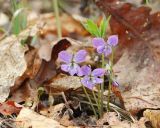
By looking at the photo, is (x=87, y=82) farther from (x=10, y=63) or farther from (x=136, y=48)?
(x=136, y=48)

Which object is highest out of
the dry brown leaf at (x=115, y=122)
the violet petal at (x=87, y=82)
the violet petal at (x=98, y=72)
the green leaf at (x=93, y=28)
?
the green leaf at (x=93, y=28)

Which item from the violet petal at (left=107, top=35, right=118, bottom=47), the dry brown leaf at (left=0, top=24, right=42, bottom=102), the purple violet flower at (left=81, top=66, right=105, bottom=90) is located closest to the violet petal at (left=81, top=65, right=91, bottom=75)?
the purple violet flower at (left=81, top=66, right=105, bottom=90)

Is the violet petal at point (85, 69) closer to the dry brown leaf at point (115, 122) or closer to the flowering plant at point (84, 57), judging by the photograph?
the flowering plant at point (84, 57)

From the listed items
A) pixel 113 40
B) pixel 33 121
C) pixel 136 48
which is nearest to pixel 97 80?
pixel 113 40

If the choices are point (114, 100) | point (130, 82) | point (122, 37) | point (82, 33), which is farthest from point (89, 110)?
point (82, 33)

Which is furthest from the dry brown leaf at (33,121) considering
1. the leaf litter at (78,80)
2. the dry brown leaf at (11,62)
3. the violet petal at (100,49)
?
the violet petal at (100,49)

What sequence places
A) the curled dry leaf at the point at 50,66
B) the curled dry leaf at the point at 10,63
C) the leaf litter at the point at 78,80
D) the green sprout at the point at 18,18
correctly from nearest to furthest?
the leaf litter at the point at 78,80
the curled dry leaf at the point at 10,63
the curled dry leaf at the point at 50,66
the green sprout at the point at 18,18

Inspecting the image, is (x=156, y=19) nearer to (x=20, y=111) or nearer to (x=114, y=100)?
(x=114, y=100)
